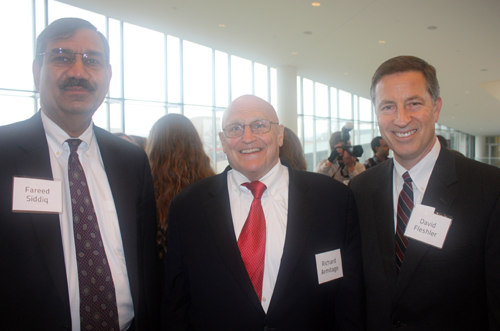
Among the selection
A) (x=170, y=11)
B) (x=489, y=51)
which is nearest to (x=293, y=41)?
(x=170, y=11)

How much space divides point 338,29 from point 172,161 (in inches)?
271

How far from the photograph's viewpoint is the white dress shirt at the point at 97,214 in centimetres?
129

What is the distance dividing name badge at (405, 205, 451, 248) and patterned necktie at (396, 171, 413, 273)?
4cm

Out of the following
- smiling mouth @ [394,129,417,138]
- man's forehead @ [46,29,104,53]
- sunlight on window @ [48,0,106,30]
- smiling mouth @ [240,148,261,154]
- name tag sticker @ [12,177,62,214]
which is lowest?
name tag sticker @ [12,177,62,214]

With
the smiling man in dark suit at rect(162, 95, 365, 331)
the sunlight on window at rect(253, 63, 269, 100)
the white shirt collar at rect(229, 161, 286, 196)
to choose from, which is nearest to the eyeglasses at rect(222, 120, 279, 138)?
the smiling man in dark suit at rect(162, 95, 365, 331)

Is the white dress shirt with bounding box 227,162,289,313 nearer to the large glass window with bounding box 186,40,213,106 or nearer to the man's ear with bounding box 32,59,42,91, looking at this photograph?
the man's ear with bounding box 32,59,42,91

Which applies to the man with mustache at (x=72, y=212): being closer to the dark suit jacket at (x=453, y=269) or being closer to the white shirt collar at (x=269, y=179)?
the white shirt collar at (x=269, y=179)

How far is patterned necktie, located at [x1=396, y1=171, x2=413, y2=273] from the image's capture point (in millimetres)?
1413

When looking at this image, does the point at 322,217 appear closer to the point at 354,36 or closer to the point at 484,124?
the point at 354,36

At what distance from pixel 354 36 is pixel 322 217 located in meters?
7.68

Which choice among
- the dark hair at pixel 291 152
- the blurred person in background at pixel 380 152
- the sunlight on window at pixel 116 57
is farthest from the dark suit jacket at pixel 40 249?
the sunlight on window at pixel 116 57

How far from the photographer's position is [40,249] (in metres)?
1.20

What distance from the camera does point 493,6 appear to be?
5.95 meters

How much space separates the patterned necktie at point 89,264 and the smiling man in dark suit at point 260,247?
0.26 meters
